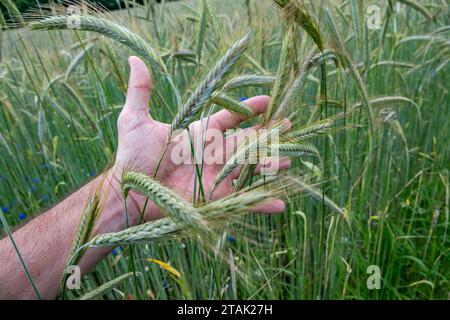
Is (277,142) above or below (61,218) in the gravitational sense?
above

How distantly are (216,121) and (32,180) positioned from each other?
122 centimetres

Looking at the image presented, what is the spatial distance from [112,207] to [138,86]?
0.34 meters

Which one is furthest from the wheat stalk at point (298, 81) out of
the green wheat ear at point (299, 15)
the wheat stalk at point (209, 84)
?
the wheat stalk at point (209, 84)

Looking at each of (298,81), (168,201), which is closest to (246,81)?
(298,81)

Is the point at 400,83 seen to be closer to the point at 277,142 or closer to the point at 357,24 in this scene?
the point at 357,24

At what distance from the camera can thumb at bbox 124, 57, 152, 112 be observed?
120cm

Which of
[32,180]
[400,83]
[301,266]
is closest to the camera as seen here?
[301,266]

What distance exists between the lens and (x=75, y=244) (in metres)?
0.75

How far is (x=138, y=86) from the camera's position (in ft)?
3.99

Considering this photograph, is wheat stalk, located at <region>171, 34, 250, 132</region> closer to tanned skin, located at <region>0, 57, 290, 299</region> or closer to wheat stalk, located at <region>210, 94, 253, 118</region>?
wheat stalk, located at <region>210, 94, 253, 118</region>

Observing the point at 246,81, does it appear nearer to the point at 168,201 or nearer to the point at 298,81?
the point at 298,81

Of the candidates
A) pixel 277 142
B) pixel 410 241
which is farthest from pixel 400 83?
pixel 277 142

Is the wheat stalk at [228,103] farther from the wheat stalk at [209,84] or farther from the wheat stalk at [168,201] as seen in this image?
the wheat stalk at [168,201]
